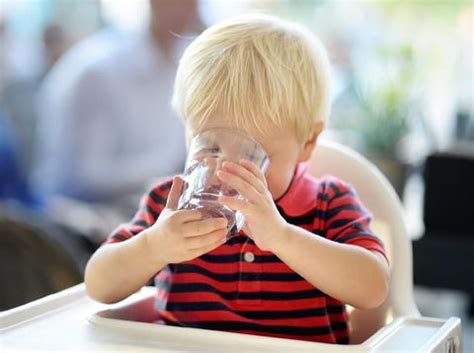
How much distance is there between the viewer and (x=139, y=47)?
3.09 meters

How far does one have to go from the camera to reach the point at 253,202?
1.07m

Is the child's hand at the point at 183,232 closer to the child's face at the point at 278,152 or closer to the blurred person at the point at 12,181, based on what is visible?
the child's face at the point at 278,152

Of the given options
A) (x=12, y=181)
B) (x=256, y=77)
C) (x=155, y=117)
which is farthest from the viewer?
(x=12, y=181)

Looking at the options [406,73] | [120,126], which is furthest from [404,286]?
[406,73]

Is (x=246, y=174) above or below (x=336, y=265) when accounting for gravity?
above

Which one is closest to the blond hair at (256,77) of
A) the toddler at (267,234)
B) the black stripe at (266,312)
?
the toddler at (267,234)

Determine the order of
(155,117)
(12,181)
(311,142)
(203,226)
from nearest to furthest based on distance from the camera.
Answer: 1. (203,226)
2. (311,142)
3. (155,117)
4. (12,181)

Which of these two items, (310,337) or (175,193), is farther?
(310,337)

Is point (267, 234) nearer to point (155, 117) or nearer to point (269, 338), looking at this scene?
point (269, 338)

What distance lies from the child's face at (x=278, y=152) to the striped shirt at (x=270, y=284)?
0.07ft

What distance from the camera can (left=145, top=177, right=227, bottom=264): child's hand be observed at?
3.50 feet

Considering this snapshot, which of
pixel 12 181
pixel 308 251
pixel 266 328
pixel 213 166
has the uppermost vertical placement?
pixel 213 166

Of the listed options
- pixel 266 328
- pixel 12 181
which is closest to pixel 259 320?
pixel 266 328

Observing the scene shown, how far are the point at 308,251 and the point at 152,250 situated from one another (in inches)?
6.9
